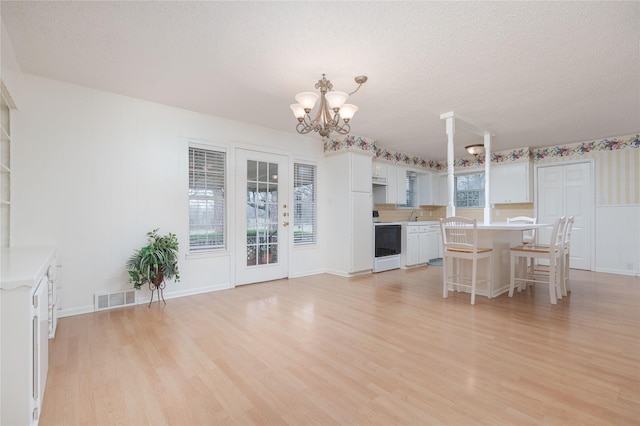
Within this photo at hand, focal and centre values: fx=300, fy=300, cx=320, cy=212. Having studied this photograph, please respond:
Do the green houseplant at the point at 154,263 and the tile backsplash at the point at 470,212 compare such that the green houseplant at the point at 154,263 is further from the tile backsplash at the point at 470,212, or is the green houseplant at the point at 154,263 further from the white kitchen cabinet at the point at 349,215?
the tile backsplash at the point at 470,212

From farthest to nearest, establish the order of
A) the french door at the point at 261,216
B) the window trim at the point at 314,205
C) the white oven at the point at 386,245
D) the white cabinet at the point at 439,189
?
the white cabinet at the point at 439,189 → the white oven at the point at 386,245 → the window trim at the point at 314,205 → the french door at the point at 261,216

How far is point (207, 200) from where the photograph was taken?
4.04 meters

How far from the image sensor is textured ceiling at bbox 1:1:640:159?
203 cm

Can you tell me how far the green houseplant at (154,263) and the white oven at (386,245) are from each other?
10.8 ft

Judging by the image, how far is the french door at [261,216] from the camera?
14.1ft

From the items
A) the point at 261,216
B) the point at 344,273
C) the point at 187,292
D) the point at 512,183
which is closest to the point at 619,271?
the point at 512,183

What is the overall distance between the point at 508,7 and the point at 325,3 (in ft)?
3.96


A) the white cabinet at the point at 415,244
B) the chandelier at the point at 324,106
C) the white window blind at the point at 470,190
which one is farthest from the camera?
the white window blind at the point at 470,190

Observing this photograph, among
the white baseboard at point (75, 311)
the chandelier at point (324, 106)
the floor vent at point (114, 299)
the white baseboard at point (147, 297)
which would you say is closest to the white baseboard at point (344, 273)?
the white baseboard at point (147, 297)

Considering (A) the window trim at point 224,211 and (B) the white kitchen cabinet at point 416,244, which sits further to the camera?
(B) the white kitchen cabinet at point 416,244

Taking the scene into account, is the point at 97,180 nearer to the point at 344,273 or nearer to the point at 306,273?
the point at 306,273

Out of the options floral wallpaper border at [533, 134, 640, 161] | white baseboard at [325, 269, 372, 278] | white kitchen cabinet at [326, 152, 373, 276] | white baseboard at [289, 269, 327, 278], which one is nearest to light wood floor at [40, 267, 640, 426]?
white baseboard at [289, 269, 327, 278]

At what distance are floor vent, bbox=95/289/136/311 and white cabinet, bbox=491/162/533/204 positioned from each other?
21.8ft

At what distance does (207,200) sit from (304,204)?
1.64 m
